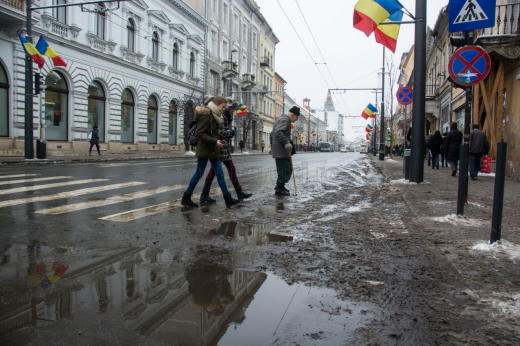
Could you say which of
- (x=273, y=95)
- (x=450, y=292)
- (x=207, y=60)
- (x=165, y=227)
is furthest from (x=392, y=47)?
(x=273, y=95)

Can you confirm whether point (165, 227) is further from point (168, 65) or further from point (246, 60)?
point (246, 60)

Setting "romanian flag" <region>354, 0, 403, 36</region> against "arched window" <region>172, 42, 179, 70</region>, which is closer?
"romanian flag" <region>354, 0, 403, 36</region>

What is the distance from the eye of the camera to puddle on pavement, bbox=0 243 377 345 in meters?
2.24

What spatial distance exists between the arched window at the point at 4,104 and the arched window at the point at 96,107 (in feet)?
18.6

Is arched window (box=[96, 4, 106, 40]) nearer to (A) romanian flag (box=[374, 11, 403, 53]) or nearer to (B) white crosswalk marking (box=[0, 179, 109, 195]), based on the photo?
(B) white crosswalk marking (box=[0, 179, 109, 195])

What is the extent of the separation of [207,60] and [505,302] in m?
41.3

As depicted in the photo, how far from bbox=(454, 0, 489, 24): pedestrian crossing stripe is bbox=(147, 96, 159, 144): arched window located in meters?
27.9

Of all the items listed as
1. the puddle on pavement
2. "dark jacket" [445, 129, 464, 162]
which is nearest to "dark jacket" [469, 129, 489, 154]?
"dark jacket" [445, 129, 464, 162]

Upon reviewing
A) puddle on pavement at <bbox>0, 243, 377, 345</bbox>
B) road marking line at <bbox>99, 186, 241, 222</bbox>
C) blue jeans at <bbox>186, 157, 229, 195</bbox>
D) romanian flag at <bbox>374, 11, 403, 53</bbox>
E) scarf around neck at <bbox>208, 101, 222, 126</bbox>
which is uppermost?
romanian flag at <bbox>374, 11, 403, 53</bbox>

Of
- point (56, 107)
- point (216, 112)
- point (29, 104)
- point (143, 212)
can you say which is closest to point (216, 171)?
point (216, 112)

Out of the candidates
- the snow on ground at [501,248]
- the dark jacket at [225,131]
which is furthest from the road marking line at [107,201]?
the snow on ground at [501,248]

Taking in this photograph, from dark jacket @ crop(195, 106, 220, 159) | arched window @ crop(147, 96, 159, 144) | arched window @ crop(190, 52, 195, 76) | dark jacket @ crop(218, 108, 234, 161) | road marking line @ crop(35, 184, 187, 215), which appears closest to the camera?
road marking line @ crop(35, 184, 187, 215)

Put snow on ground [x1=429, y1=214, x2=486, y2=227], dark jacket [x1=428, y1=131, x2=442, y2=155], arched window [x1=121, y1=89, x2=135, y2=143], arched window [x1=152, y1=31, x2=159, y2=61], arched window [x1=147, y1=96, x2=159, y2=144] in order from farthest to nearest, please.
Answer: arched window [x1=152, y1=31, x2=159, y2=61] → arched window [x1=147, y1=96, x2=159, y2=144] → arched window [x1=121, y1=89, x2=135, y2=143] → dark jacket [x1=428, y1=131, x2=442, y2=155] → snow on ground [x1=429, y1=214, x2=486, y2=227]

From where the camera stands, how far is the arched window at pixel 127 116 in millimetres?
28266
